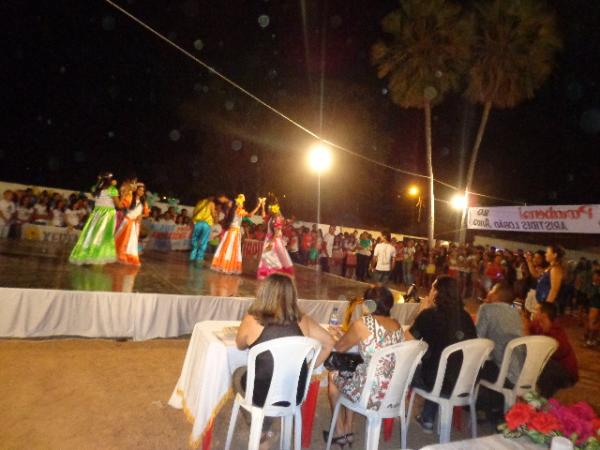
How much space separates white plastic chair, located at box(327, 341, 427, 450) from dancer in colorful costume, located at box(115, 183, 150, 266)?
5.66 meters

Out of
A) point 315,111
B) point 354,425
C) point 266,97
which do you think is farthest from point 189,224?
point 354,425

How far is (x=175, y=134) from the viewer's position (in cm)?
2295

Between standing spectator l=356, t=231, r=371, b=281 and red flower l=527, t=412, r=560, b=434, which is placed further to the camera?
standing spectator l=356, t=231, r=371, b=281

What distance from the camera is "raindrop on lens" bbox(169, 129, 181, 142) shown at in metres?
22.8

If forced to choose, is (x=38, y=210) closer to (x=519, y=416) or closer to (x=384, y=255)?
(x=384, y=255)

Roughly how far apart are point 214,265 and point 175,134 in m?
16.3

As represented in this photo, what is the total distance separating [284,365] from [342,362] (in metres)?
0.52

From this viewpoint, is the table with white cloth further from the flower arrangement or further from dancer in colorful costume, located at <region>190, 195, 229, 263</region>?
dancer in colorful costume, located at <region>190, 195, 229, 263</region>

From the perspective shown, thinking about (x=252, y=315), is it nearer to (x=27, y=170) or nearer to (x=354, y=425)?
(x=354, y=425)

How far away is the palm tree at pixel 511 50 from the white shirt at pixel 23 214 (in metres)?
13.2

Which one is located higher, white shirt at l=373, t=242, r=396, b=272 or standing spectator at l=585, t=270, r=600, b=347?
white shirt at l=373, t=242, r=396, b=272

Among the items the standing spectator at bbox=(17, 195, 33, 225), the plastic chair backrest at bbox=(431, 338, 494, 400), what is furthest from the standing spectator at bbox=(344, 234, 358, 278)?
the plastic chair backrest at bbox=(431, 338, 494, 400)

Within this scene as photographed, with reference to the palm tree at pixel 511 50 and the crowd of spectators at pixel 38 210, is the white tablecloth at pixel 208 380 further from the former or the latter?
the palm tree at pixel 511 50

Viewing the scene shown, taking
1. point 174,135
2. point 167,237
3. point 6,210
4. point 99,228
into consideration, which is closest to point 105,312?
point 99,228
